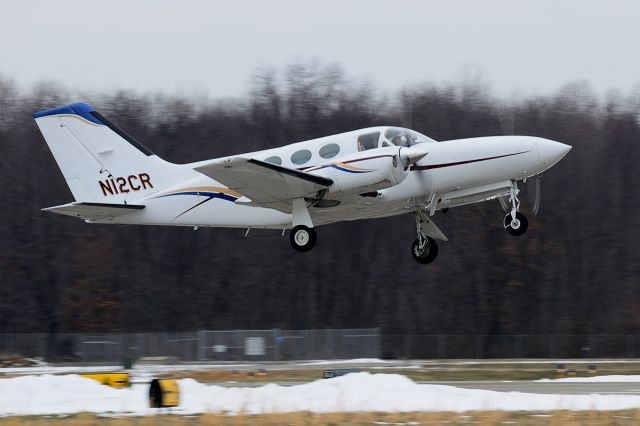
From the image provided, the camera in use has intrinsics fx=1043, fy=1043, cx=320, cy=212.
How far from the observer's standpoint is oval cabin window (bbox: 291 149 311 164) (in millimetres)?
24078

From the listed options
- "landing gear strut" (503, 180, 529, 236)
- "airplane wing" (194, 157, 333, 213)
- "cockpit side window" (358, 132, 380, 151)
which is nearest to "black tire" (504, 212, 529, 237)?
"landing gear strut" (503, 180, 529, 236)

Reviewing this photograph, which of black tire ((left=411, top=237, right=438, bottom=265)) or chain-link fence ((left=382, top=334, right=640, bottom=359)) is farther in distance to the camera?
chain-link fence ((left=382, top=334, right=640, bottom=359))

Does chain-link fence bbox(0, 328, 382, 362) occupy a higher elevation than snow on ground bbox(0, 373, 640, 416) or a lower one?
higher

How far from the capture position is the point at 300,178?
23.4 meters

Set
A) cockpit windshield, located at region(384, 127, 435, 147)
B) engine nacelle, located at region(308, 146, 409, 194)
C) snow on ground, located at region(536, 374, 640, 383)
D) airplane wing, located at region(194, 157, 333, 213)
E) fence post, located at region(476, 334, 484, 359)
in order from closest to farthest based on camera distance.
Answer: airplane wing, located at region(194, 157, 333, 213) → engine nacelle, located at region(308, 146, 409, 194) → cockpit windshield, located at region(384, 127, 435, 147) → snow on ground, located at region(536, 374, 640, 383) → fence post, located at region(476, 334, 484, 359)

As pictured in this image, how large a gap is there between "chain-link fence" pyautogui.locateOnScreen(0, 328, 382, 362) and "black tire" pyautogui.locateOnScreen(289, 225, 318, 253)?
1450cm

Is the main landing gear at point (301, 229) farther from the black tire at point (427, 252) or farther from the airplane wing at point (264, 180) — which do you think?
the black tire at point (427, 252)

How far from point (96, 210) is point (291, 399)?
8142 mm

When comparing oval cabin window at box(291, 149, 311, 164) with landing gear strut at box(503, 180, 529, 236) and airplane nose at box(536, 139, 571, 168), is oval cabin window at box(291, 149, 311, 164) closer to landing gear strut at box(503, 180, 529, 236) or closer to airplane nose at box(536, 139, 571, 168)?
landing gear strut at box(503, 180, 529, 236)

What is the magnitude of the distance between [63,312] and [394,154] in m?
35.1

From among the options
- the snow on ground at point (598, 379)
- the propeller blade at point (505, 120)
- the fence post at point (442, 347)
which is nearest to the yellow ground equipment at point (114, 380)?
the snow on ground at point (598, 379)

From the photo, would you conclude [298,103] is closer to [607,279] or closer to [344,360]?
[607,279]

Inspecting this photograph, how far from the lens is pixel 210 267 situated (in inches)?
2168

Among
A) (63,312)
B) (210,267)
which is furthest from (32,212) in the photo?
(210,267)
